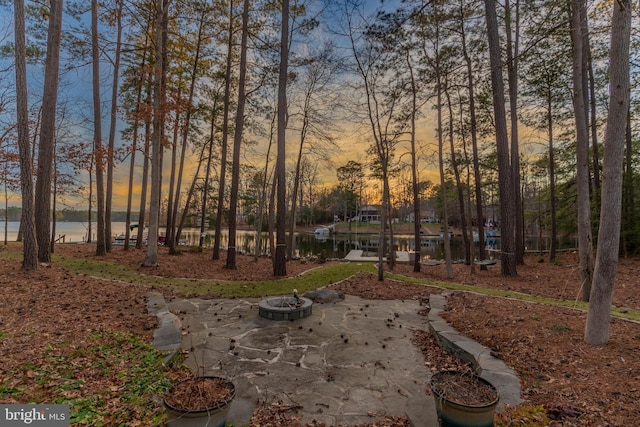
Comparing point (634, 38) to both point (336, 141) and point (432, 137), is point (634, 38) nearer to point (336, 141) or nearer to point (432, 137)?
point (432, 137)

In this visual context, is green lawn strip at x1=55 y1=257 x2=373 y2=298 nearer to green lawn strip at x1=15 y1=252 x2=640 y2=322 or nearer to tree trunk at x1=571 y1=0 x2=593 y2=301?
green lawn strip at x1=15 y1=252 x2=640 y2=322

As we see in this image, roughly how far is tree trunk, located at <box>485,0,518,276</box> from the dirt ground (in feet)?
7.06

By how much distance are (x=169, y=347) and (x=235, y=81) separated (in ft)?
41.8

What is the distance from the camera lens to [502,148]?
860cm

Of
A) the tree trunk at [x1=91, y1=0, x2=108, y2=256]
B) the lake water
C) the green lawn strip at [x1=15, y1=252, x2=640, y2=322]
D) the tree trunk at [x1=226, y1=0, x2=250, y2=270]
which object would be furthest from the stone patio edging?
the lake water

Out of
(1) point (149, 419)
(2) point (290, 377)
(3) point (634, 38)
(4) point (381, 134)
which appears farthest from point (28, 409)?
(3) point (634, 38)

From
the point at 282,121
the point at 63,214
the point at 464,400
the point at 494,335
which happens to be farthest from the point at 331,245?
the point at 464,400

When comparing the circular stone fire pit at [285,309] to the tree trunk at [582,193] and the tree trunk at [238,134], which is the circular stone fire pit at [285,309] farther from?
the tree trunk at [238,134]

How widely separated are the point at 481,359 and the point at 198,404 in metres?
2.72

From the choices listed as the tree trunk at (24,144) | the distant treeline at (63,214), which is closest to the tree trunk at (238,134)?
the tree trunk at (24,144)

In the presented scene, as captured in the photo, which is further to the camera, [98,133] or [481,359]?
[98,133]

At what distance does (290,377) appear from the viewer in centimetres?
299

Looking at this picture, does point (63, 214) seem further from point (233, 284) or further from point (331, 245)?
point (331, 245)

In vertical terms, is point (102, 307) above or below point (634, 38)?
below
